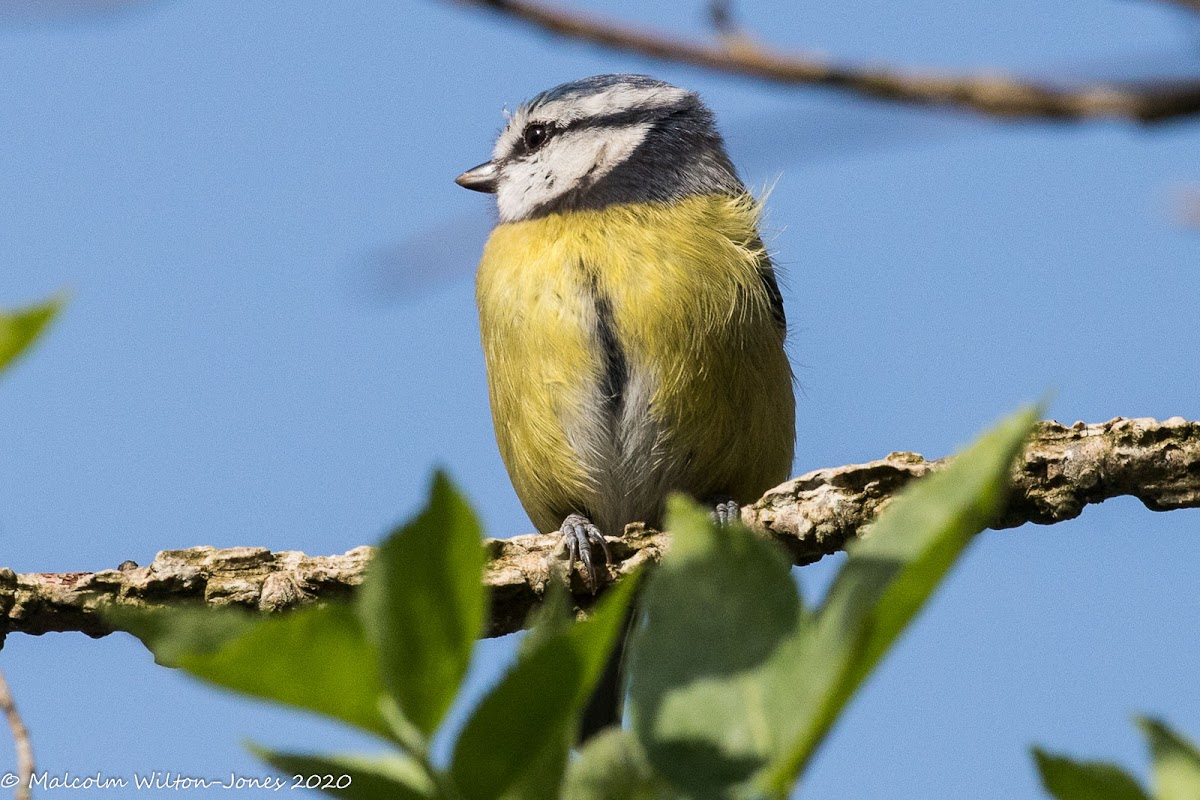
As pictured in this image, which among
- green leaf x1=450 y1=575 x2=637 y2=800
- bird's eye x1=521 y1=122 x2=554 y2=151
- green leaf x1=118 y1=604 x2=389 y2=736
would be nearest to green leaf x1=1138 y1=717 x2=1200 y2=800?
green leaf x1=450 y1=575 x2=637 y2=800

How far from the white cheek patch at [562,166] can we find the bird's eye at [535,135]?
7 cm

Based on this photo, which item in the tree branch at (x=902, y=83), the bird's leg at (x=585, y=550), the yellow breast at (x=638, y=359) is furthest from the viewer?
the yellow breast at (x=638, y=359)

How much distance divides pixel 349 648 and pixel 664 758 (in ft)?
0.64

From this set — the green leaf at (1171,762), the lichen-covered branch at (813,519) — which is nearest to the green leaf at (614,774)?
the green leaf at (1171,762)

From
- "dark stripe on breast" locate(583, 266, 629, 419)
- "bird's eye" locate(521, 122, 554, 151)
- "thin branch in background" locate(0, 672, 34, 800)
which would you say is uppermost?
"bird's eye" locate(521, 122, 554, 151)

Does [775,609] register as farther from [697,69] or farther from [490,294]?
[490,294]

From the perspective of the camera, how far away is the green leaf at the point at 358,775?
776 millimetres

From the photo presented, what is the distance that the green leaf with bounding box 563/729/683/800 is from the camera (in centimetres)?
78

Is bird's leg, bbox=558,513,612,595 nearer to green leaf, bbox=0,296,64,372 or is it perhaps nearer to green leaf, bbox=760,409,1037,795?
green leaf, bbox=760,409,1037,795

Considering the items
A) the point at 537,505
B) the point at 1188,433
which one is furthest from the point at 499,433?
the point at 1188,433

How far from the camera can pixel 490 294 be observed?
4770mm

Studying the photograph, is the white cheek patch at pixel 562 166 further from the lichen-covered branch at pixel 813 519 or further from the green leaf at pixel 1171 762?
the green leaf at pixel 1171 762

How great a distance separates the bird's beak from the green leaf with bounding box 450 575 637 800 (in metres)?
5.19

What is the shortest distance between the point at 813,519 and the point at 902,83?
222cm
